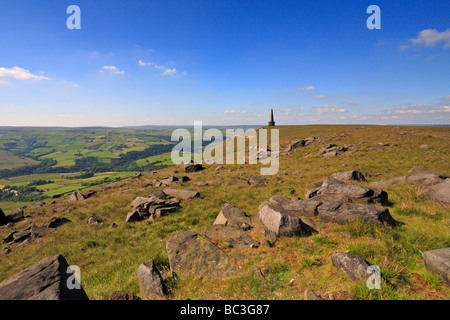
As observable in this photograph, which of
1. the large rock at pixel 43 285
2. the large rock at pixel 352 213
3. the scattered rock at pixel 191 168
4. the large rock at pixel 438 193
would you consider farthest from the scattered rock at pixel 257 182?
the large rock at pixel 43 285

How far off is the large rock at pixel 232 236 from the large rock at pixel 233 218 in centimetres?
39

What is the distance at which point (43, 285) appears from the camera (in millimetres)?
5109

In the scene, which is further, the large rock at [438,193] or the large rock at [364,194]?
the large rock at [364,194]

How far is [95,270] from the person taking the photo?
28.0 feet

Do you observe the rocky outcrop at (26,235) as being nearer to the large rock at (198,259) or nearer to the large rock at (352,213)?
the large rock at (198,259)

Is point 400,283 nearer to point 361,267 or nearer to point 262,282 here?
point 361,267

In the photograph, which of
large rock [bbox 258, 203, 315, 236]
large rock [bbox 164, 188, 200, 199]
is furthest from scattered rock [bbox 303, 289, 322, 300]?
large rock [bbox 164, 188, 200, 199]

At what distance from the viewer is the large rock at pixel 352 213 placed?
826 centimetres

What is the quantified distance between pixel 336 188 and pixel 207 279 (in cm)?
1045

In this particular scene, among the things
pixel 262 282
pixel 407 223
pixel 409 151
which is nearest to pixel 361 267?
pixel 262 282

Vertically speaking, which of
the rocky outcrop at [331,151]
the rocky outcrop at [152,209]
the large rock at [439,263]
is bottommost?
the rocky outcrop at [152,209]

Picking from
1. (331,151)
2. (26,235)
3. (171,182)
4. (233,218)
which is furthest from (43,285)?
(331,151)

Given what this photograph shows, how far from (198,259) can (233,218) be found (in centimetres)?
461

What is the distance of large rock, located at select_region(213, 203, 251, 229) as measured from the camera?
10456 mm
